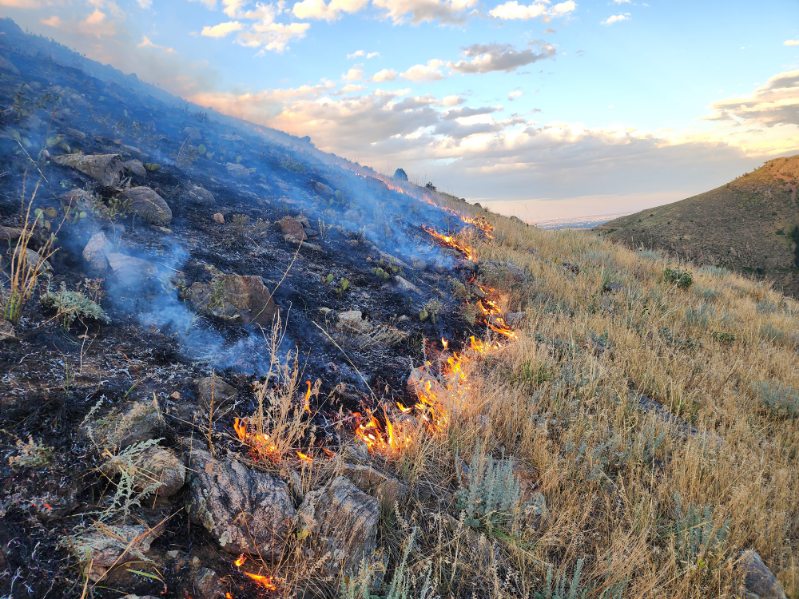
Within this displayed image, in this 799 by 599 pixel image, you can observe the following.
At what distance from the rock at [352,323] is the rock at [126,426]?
2.45 meters

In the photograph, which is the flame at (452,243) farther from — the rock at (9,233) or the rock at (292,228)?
the rock at (9,233)

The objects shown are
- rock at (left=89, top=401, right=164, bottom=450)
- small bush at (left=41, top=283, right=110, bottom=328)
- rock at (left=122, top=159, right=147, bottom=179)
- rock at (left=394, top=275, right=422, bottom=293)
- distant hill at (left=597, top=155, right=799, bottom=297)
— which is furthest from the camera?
distant hill at (left=597, top=155, right=799, bottom=297)

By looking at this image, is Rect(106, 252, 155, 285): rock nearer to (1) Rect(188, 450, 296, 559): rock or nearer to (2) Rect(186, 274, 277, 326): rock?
(2) Rect(186, 274, 277, 326): rock

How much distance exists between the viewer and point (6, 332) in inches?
111

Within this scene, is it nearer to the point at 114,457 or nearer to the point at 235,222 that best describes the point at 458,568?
the point at 114,457

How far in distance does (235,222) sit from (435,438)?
499cm

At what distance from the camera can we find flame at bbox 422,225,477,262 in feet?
31.2

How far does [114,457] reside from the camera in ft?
6.84

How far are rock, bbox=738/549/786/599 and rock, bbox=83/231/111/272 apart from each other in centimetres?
539

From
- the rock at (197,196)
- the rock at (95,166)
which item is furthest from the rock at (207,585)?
the rock at (197,196)

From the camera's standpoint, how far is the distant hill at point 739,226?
65.9 feet

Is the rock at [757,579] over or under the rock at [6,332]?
under

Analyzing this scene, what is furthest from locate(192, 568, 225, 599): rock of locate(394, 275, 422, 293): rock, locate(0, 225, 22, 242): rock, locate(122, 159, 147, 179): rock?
locate(122, 159, 147, 179): rock

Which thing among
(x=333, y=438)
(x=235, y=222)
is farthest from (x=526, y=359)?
(x=235, y=222)
